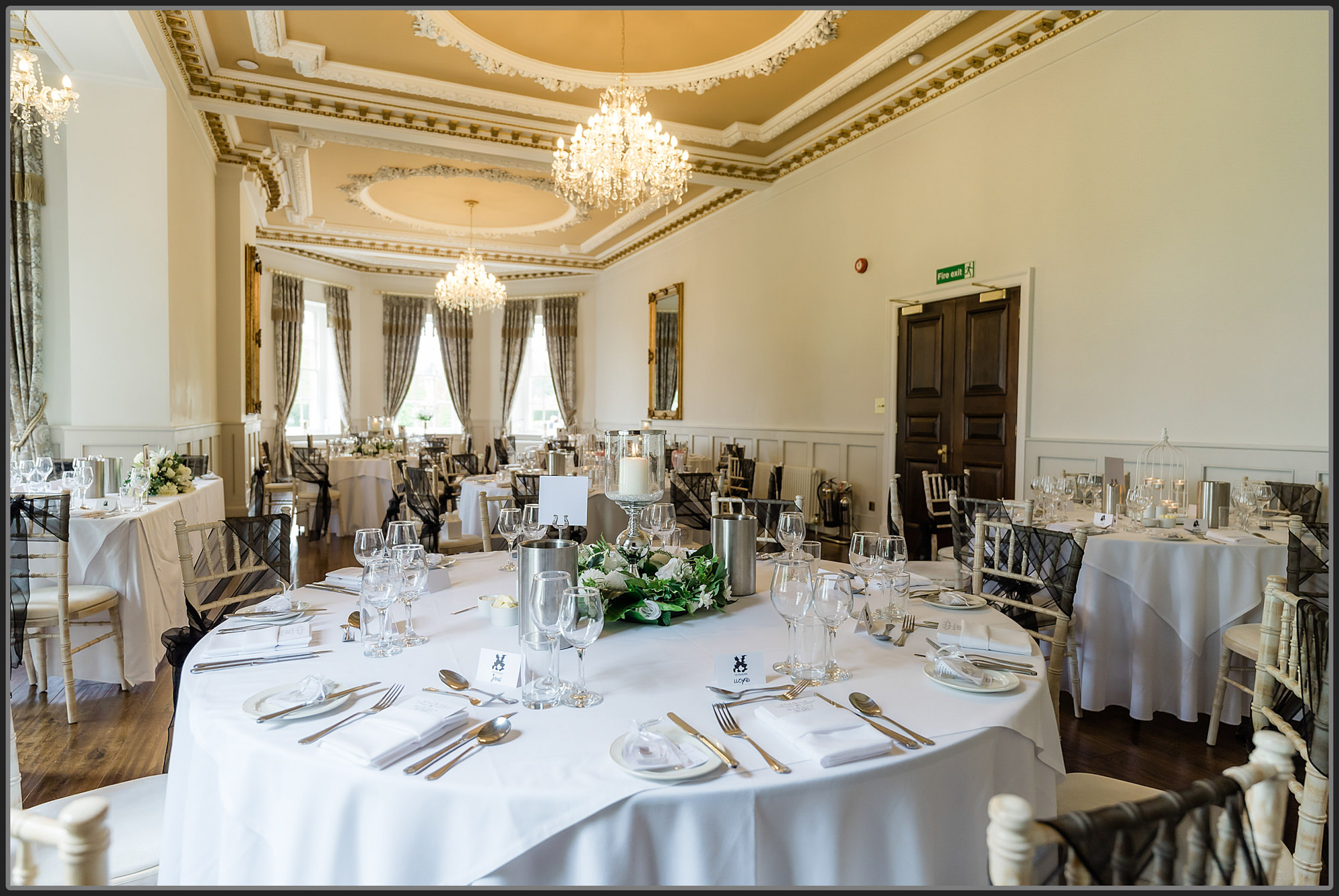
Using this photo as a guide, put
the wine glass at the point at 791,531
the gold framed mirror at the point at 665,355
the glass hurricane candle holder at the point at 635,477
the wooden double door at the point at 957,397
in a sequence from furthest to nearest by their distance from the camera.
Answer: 1. the gold framed mirror at the point at 665,355
2. the wooden double door at the point at 957,397
3. the wine glass at the point at 791,531
4. the glass hurricane candle holder at the point at 635,477

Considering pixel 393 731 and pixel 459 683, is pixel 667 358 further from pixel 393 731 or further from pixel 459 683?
pixel 393 731

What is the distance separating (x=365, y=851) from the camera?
114 cm

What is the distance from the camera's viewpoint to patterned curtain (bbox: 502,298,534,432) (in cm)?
1384

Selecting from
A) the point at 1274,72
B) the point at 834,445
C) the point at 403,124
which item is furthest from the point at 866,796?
the point at 403,124

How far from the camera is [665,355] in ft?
35.9

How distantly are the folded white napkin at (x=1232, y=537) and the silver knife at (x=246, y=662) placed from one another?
3.73m

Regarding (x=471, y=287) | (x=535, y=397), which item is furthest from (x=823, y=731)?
(x=535, y=397)

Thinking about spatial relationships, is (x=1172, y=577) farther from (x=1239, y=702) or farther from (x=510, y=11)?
(x=510, y=11)

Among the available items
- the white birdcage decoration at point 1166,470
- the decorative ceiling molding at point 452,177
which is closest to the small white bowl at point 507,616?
the white birdcage decoration at point 1166,470

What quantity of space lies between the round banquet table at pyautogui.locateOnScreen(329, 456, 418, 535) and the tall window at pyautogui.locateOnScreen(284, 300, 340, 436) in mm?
4795

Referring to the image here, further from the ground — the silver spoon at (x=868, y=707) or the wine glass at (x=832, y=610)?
the wine glass at (x=832, y=610)

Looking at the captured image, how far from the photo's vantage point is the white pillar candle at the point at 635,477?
2.17 metres

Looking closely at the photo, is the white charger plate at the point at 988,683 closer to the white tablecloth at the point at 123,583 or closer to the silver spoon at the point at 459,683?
the silver spoon at the point at 459,683

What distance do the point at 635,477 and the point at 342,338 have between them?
12.2m
